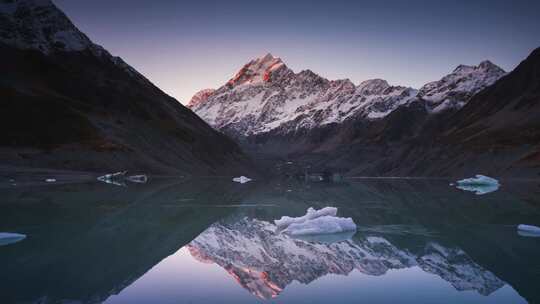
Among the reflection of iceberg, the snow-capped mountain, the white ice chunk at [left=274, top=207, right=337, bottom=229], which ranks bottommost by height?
the snow-capped mountain

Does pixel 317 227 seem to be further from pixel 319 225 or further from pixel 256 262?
pixel 256 262

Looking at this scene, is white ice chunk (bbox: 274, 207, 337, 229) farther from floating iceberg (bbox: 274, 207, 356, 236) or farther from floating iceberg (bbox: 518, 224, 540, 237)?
floating iceberg (bbox: 518, 224, 540, 237)

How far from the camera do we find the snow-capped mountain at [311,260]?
739 inches

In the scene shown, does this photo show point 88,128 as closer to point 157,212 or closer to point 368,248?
point 157,212

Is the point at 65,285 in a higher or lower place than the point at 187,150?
lower

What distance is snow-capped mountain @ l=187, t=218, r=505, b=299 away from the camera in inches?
739

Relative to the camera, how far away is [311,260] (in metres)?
22.2

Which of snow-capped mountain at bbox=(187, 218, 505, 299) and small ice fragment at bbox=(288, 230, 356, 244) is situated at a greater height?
small ice fragment at bbox=(288, 230, 356, 244)

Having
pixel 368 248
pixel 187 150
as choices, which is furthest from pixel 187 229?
pixel 187 150

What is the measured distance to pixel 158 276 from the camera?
19.5 meters

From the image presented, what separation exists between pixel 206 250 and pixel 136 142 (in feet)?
471

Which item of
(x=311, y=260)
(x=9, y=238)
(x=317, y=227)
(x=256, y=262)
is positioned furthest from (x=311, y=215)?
(x=9, y=238)

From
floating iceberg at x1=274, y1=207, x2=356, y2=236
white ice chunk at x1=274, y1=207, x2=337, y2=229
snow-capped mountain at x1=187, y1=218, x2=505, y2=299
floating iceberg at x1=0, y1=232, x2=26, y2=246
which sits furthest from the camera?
white ice chunk at x1=274, y1=207, x2=337, y2=229

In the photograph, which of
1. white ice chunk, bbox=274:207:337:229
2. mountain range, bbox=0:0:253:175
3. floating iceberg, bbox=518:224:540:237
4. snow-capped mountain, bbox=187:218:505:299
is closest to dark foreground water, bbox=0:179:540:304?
snow-capped mountain, bbox=187:218:505:299
